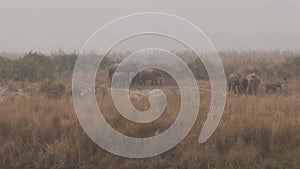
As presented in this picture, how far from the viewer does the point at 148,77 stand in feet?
44.8

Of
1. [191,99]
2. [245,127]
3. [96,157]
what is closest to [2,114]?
[96,157]

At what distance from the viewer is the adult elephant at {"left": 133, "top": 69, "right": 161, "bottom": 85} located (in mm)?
13594

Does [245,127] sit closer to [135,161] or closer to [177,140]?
[177,140]

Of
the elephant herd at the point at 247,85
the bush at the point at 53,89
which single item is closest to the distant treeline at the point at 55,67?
the elephant herd at the point at 247,85

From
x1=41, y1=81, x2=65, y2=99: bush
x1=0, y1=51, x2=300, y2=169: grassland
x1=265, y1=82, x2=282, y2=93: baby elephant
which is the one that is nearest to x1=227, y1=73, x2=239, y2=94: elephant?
x1=265, y1=82, x2=282, y2=93: baby elephant

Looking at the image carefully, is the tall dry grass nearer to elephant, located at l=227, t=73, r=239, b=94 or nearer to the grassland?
the grassland

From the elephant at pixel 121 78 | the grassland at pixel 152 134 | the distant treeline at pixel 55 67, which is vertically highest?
the distant treeline at pixel 55 67

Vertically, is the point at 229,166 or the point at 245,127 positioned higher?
the point at 245,127

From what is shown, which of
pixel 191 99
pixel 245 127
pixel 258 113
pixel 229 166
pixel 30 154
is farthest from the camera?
pixel 191 99

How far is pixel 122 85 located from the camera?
12438 mm

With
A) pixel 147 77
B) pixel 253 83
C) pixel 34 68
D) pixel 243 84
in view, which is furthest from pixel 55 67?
pixel 253 83

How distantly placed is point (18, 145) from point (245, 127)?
3.75 meters

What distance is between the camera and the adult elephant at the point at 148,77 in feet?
44.6

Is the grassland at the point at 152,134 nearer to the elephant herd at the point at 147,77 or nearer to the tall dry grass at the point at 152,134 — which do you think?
the tall dry grass at the point at 152,134
